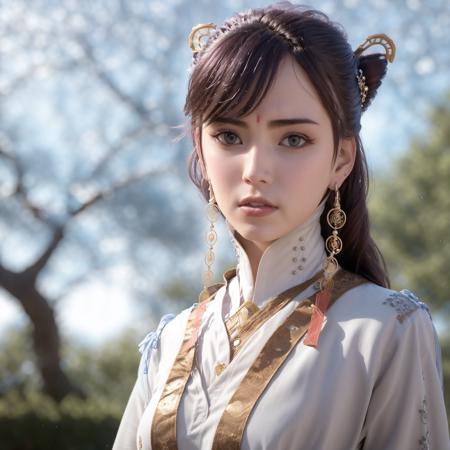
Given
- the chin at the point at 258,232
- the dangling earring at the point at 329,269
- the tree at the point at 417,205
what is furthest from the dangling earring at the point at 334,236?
the tree at the point at 417,205

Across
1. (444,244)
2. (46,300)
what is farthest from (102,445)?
(444,244)

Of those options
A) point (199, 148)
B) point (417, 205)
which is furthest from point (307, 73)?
point (417, 205)

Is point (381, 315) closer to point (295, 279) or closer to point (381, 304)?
point (381, 304)

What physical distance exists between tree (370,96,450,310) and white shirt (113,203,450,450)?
831cm

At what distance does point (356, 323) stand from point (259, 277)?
0.22 m

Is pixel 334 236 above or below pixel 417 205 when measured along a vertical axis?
above

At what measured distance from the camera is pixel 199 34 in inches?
64.6

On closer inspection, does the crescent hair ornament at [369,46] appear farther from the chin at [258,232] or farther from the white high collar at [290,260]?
the chin at [258,232]

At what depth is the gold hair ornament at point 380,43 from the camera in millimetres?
1587

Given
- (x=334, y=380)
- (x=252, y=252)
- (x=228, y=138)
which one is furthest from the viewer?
(x=252, y=252)

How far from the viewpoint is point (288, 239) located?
60.6 inches

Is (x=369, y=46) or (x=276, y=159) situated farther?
(x=369, y=46)

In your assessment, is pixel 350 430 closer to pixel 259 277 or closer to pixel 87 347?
pixel 259 277

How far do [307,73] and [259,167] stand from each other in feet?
0.64
